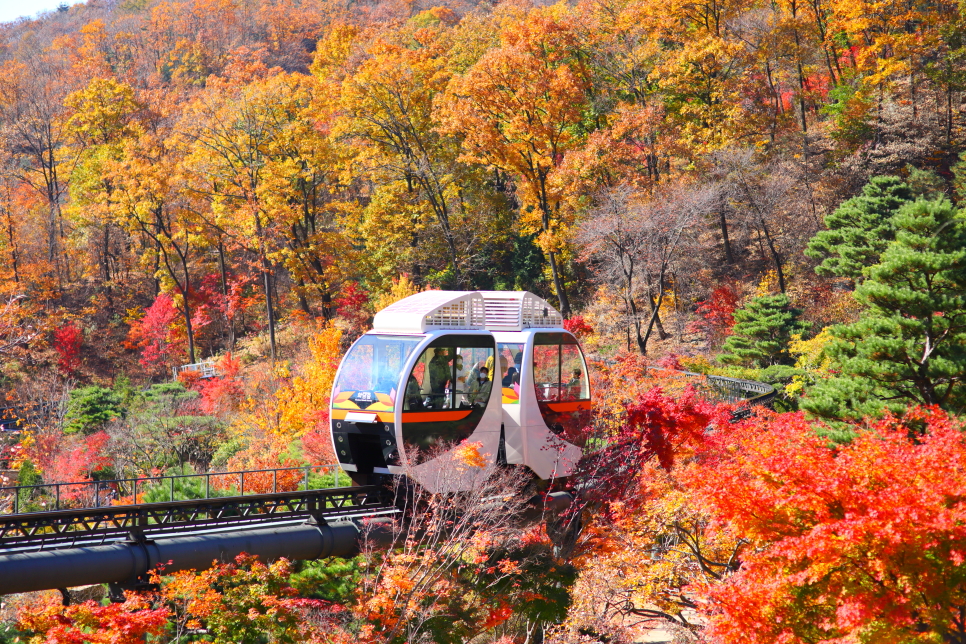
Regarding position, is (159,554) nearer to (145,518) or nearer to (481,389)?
(145,518)

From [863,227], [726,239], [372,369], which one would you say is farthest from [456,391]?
[726,239]

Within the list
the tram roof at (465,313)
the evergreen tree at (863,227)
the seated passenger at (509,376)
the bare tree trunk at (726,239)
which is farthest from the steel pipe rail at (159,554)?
the bare tree trunk at (726,239)

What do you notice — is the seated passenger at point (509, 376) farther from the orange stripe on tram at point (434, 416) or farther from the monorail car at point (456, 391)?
the orange stripe on tram at point (434, 416)

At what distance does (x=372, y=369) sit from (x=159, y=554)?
14.4 feet

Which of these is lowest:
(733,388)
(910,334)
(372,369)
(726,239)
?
(733,388)

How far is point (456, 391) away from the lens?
46.1 feet

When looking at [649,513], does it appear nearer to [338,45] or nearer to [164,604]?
[164,604]

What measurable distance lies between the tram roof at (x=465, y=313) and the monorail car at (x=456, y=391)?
0.8 inches

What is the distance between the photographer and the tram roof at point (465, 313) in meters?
14.2

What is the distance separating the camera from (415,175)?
39.2 m

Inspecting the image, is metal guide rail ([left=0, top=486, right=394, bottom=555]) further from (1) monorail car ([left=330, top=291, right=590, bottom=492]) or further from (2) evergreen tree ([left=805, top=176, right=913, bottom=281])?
(2) evergreen tree ([left=805, top=176, right=913, bottom=281])

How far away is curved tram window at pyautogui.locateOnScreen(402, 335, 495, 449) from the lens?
13477 millimetres

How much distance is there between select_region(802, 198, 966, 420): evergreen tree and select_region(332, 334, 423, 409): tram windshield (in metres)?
9.44

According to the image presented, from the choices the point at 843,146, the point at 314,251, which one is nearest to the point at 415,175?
the point at 314,251
